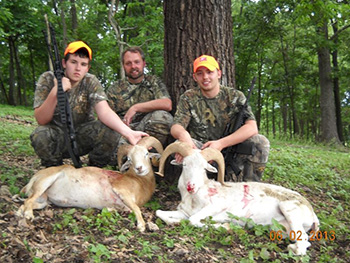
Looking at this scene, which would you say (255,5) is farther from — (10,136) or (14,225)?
(14,225)

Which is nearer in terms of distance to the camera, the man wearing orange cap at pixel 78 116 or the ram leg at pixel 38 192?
the ram leg at pixel 38 192

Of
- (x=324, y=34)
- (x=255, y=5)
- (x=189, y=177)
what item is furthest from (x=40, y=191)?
(x=324, y=34)

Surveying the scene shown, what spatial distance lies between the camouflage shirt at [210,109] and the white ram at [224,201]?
85 cm

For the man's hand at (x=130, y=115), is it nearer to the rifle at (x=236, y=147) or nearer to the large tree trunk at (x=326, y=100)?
the rifle at (x=236, y=147)

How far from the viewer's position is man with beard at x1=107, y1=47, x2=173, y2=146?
18.7 feet

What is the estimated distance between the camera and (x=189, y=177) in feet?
14.8

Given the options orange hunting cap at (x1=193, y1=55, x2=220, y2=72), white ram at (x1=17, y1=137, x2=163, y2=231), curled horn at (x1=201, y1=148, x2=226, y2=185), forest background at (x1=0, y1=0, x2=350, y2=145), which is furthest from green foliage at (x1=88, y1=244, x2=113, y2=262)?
forest background at (x1=0, y1=0, x2=350, y2=145)

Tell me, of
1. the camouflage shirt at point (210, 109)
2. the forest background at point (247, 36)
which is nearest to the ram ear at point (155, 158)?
the camouflage shirt at point (210, 109)

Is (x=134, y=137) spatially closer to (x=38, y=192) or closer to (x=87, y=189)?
(x=87, y=189)

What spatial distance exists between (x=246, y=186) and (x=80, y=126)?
2.96m

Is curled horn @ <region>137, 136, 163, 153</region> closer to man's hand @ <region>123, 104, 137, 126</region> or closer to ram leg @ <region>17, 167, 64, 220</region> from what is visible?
man's hand @ <region>123, 104, 137, 126</region>

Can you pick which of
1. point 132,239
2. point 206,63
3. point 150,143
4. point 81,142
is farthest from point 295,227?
A: point 81,142

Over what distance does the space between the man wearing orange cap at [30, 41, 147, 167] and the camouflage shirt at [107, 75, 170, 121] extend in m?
0.75

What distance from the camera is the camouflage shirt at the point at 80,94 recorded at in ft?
17.5
